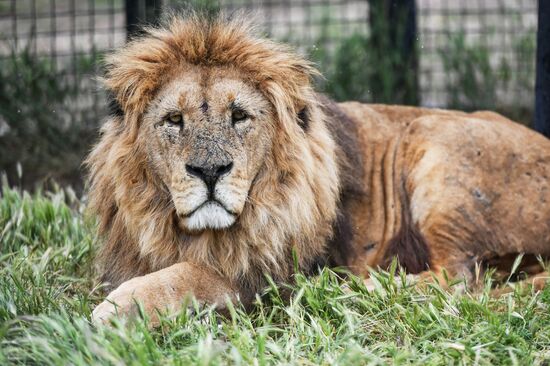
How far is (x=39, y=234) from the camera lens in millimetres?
5105

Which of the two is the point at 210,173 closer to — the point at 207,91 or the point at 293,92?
the point at 207,91

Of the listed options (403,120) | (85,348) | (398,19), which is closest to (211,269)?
(85,348)

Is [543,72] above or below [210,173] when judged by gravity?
above

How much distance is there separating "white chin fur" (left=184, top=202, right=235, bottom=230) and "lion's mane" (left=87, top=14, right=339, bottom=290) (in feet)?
0.57

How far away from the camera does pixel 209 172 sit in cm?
369

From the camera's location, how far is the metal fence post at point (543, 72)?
5.12 metres

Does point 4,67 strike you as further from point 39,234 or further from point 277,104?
point 277,104

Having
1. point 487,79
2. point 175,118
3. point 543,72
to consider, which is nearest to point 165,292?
point 175,118

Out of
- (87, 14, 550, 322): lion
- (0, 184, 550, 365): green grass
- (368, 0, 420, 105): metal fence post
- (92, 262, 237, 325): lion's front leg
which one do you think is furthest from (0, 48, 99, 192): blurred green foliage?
(92, 262, 237, 325): lion's front leg

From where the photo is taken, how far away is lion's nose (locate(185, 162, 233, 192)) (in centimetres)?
369

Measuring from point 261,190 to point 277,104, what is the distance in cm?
38

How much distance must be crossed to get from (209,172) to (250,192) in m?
0.32

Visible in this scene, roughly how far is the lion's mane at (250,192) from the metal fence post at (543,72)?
1.66m

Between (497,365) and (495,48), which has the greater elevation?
(495,48)
